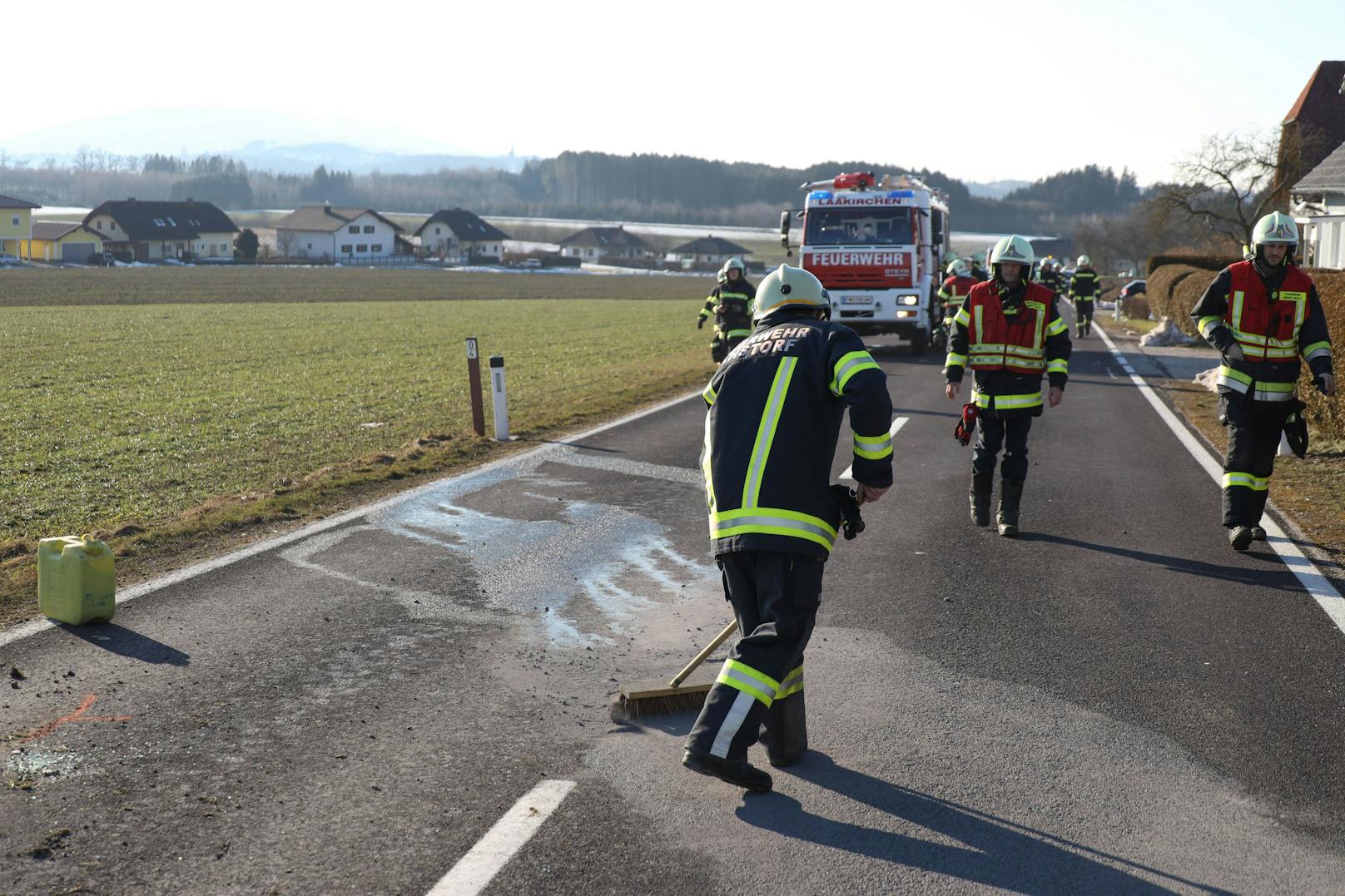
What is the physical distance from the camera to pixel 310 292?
61.4 metres

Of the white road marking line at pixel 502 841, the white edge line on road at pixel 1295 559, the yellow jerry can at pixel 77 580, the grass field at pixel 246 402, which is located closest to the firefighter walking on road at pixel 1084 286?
the grass field at pixel 246 402

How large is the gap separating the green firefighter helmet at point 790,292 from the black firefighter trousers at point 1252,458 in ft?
15.4

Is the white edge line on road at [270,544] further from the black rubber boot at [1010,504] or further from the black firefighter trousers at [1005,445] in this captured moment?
the black rubber boot at [1010,504]

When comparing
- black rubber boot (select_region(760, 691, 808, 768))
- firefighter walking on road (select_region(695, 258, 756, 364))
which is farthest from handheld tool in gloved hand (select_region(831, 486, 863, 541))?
firefighter walking on road (select_region(695, 258, 756, 364))

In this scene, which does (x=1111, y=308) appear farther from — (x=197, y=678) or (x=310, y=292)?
(x=197, y=678)

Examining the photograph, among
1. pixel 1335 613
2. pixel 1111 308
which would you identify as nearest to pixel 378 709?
pixel 1335 613

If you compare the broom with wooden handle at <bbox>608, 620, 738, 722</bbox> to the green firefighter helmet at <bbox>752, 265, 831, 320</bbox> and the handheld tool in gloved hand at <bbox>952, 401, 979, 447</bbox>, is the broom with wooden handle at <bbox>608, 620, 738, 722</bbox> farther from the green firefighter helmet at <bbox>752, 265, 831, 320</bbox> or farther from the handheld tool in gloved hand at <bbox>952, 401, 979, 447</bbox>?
the handheld tool in gloved hand at <bbox>952, 401, 979, 447</bbox>

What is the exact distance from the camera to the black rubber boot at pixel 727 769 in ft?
14.2

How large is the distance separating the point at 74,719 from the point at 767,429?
118 inches

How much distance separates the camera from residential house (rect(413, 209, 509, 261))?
13888 centimetres

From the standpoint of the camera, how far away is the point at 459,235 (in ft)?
454

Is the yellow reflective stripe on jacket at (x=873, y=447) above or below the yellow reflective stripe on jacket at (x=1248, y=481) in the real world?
above

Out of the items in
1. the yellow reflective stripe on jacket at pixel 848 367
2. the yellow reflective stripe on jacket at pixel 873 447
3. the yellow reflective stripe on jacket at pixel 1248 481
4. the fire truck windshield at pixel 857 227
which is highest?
the fire truck windshield at pixel 857 227

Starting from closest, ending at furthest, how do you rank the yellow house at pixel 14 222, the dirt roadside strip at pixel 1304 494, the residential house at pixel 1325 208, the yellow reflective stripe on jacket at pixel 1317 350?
the dirt roadside strip at pixel 1304 494
the yellow reflective stripe on jacket at pixel 1317 350
the residential house at pixel 1325 208
the yellow house at pixel 14 222
